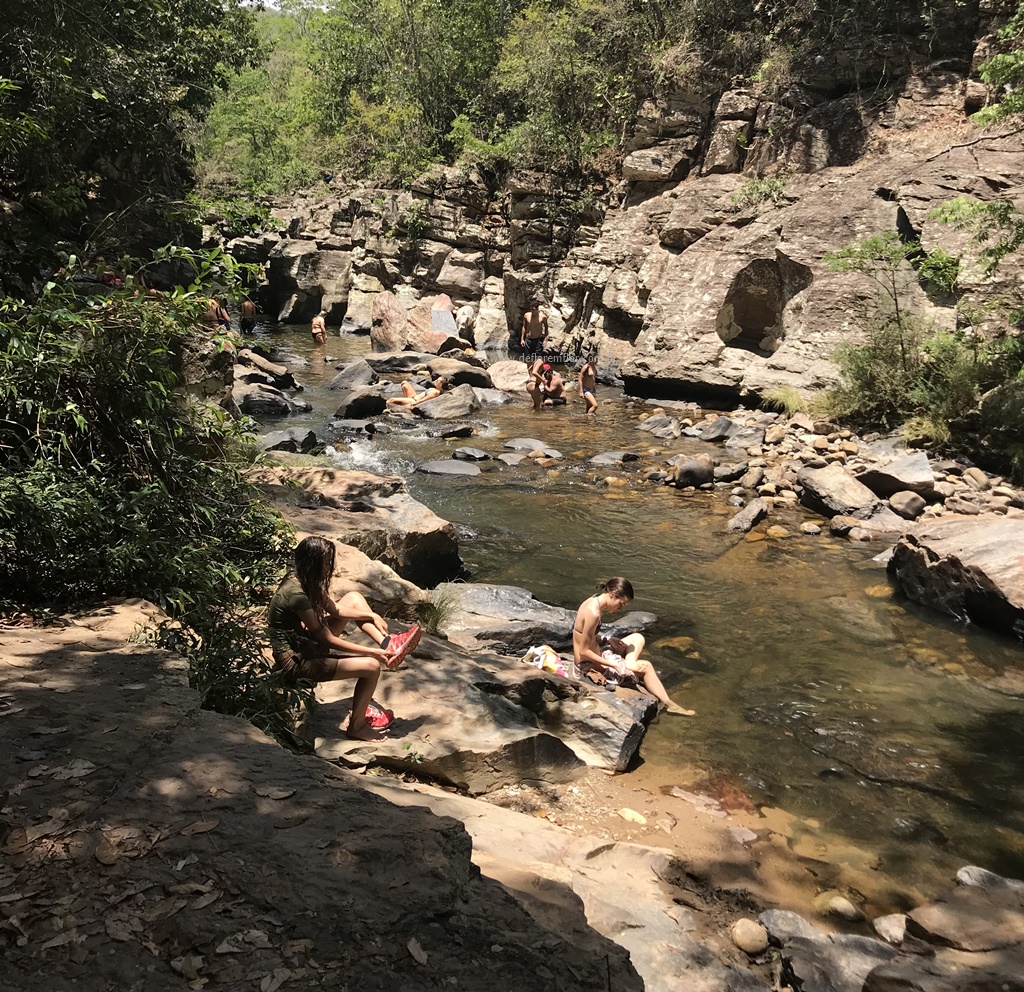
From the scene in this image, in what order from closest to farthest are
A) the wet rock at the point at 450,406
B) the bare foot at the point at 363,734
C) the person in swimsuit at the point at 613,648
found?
the bare foot at the point at 363,734 → the person in swimsuit at the point at 613,648 → the wet rock at the point at 450,406

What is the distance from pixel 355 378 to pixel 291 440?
561 centimetres

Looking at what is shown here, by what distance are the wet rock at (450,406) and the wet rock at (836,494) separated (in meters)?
7.09

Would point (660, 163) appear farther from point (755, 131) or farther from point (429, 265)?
point (429, 265)

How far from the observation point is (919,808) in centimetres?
474

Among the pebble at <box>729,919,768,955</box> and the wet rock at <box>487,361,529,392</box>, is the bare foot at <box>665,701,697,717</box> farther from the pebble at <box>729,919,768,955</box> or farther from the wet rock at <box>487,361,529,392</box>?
the wet rock at <box>487,361,529,392</box>

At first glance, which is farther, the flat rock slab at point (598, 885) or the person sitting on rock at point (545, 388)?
the person sitting on rock at point (545, 388)

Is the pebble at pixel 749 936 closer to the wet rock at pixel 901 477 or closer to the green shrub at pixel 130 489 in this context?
the green shrub at pixel 130 489

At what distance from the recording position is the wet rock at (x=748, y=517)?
31.4 ft

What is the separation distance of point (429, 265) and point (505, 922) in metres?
24.5

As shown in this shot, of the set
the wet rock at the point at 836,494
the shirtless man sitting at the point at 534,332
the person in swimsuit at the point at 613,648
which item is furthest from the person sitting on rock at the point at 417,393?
the person in swimsuit at the point at 613,648

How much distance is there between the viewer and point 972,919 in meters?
3.48

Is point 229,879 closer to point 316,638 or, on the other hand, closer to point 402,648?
point 316,638

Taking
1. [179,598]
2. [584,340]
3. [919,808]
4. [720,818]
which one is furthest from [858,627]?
[584,340]

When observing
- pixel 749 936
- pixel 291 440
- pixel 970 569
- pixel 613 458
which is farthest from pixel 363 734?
pixel 613 458
